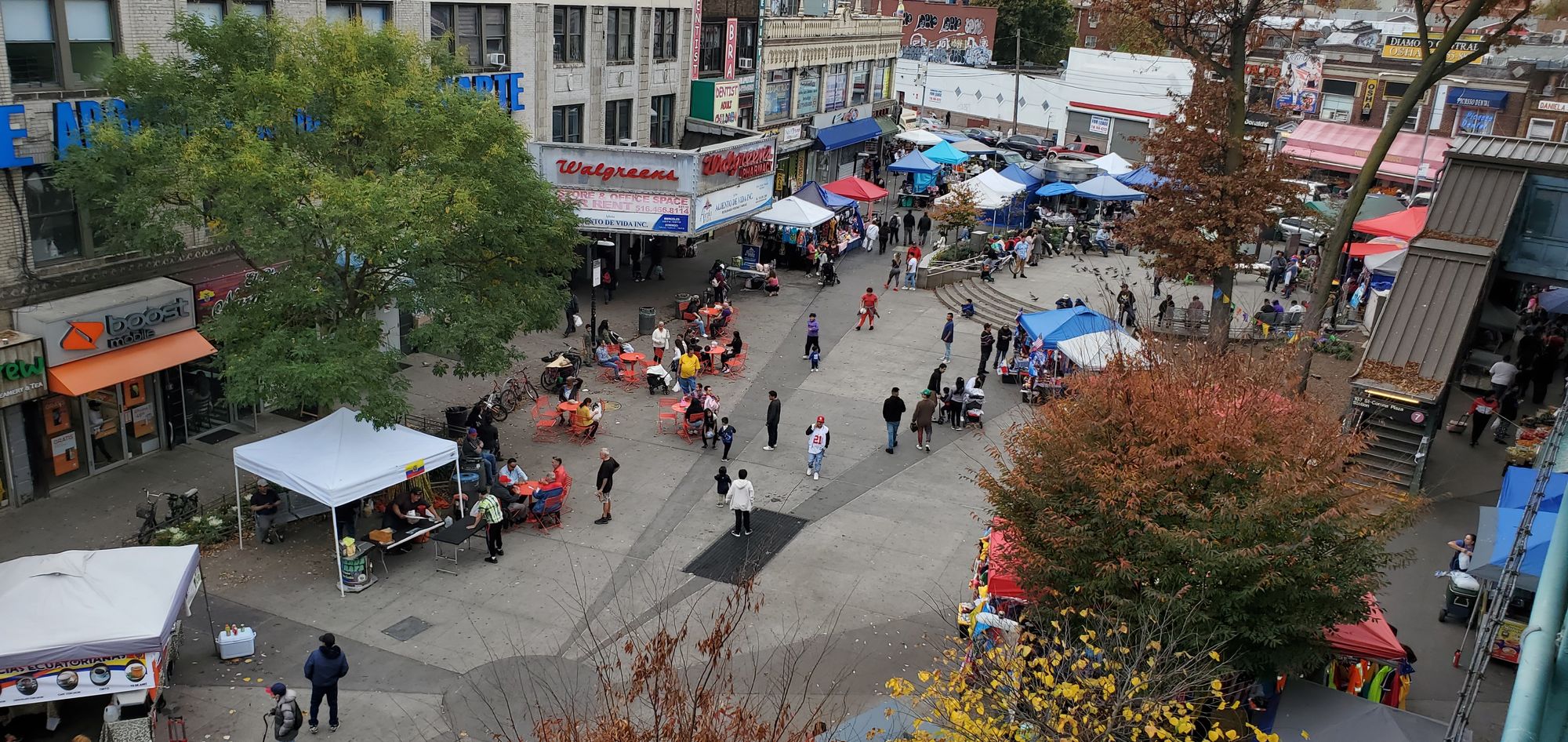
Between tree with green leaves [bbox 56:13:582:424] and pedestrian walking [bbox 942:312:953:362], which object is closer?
tree with green leaves [bbox 56:13:582:424]

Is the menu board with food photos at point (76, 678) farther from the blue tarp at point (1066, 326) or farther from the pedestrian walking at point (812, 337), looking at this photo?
the blue tarp at point (1066, 326)

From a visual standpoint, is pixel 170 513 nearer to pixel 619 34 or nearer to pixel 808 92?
pixel 619 34

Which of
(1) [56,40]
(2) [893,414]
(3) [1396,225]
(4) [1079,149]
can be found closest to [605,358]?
(2) [893,414]

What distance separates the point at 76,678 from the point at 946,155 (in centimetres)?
4205

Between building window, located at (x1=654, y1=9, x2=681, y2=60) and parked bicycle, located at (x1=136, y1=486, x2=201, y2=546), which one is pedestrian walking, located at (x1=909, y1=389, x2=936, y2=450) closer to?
parked bicycle, located at (x1=136, y1=486, x2=201, y2=546)

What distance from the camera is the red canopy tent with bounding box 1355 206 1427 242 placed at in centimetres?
3484

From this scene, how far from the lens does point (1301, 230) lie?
144 ft

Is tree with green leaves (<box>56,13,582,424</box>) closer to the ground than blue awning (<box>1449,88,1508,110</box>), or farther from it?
closer to the ground

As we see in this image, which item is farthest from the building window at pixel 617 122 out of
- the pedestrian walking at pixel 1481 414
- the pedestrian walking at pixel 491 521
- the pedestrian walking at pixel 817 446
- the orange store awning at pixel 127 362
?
the pedestrian walking at pixel 1481 414

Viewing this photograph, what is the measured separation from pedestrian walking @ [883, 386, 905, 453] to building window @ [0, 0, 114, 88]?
1564 cm

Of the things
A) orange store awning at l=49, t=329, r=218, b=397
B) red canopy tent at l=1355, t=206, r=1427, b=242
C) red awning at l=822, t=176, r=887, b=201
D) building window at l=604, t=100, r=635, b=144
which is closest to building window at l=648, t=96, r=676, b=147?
building window at l=604, t=100, r=635, b=144

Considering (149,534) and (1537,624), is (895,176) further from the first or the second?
(1537,624)

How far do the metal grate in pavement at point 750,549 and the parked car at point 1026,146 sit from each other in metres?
44.5

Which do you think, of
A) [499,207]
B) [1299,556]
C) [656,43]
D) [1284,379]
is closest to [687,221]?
[656,43]
